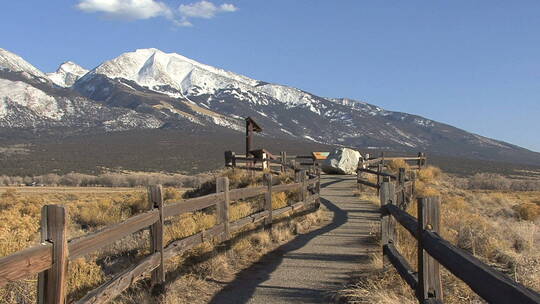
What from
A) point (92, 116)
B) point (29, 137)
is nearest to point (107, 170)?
point (29, 137)

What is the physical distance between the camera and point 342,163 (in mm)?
33625

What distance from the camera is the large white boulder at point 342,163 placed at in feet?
110

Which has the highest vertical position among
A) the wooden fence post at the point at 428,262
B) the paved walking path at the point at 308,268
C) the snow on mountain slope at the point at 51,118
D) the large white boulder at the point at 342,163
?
the snow on mountain slope at the point at 51,118

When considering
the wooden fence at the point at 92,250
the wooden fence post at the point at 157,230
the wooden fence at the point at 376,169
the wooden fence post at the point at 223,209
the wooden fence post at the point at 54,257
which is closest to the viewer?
the wooden fence at the point at 92,250

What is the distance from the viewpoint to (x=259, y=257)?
31.5ft

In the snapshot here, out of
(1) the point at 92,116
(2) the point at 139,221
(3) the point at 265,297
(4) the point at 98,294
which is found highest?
(1) the point at 92,116

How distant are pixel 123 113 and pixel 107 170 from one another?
421 feet

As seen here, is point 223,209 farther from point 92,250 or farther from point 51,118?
point 51,118

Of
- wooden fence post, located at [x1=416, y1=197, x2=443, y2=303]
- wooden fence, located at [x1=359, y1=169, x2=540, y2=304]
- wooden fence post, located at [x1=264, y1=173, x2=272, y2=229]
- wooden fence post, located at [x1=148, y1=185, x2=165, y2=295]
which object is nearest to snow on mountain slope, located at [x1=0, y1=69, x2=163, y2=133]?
wooden fence post, located at [x1=264, y1=173, x2=272, y2=229]

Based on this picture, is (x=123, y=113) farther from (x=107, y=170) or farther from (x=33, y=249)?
(x=33, y=249)

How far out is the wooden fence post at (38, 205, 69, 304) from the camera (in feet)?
13.5

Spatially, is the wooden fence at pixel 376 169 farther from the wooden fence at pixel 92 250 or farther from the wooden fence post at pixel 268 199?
the wooden fence at pixel 92 250

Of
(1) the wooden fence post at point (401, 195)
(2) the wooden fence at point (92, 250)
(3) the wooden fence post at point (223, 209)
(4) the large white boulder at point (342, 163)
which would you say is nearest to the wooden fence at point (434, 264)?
(3) the wooden fence post at point (223, 209)

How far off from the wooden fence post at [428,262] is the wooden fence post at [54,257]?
3136mm
